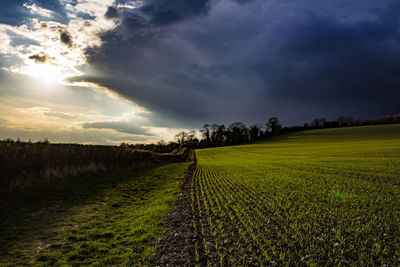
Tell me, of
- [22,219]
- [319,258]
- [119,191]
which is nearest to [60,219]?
[22,219]

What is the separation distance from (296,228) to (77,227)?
8705 mm

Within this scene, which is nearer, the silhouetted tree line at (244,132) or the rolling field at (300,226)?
the rolling field at (300,226)

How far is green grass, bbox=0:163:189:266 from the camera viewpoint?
5.78m

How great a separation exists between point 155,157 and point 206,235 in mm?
35210

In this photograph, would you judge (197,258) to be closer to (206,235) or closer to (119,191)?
(206,235)

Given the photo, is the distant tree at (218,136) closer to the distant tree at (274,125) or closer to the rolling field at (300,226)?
the distant tree at (274,125)

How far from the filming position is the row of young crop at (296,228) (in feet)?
17.6

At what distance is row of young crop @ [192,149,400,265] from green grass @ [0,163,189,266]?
199 cm

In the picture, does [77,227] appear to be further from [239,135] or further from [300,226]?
→ [239,135]

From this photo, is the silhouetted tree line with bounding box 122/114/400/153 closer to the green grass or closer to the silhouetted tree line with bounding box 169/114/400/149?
the silhouetted tree line with bounding box 169/114/400/149

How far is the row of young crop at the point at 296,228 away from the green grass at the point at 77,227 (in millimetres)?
1994

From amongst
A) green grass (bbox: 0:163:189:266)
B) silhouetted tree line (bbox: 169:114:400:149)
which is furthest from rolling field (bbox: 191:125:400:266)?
silhouetted tree line (bbox: 169:114:400:149)

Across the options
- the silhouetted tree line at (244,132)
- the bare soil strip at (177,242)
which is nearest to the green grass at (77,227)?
the bare soil strip at (177,242)

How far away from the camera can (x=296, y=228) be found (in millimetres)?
6934
